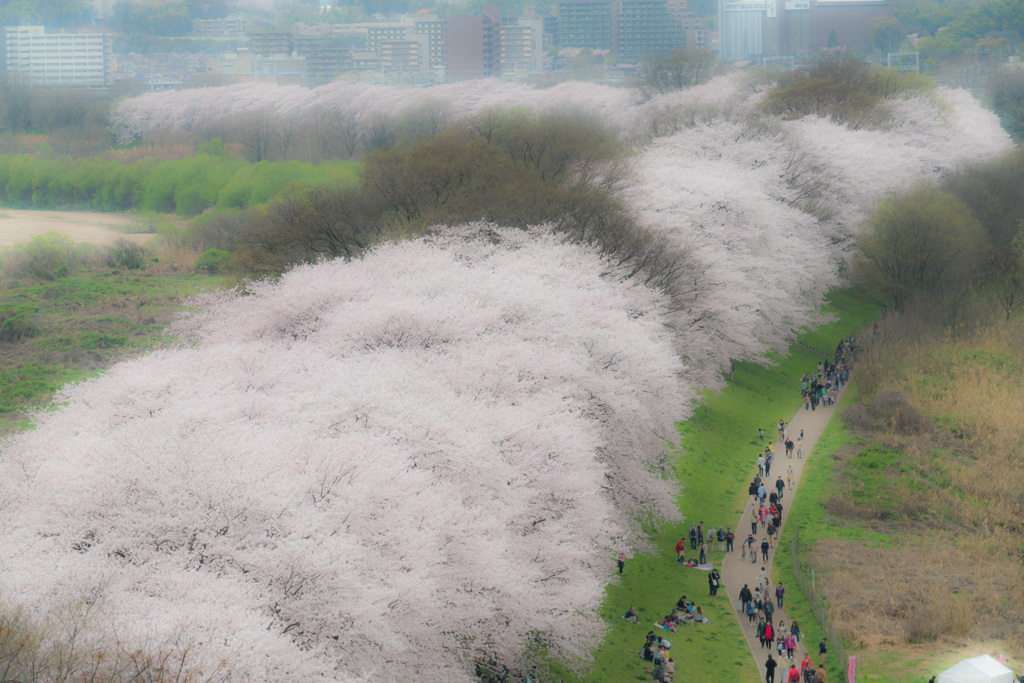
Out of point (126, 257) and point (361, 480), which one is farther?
point (126, 257)

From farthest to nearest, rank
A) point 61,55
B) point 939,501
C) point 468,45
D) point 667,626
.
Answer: point 468,45 → point 61,55 → point 939,501 → point 667,626

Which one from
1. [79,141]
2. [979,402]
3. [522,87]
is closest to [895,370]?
[979,402]

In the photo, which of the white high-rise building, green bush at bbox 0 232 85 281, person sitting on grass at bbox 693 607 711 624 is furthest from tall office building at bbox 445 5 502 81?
person sitting on grass at bbox 693 607 711 624

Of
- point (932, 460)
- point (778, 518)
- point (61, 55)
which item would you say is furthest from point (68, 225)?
point (61, 55)

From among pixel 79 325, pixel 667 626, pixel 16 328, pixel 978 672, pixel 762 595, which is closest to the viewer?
pixel 978 672

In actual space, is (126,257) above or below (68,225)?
below

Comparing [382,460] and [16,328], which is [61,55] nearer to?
[16,328]

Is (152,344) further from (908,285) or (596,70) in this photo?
(596,70)

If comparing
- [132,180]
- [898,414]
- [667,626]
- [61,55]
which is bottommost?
[667,626]
